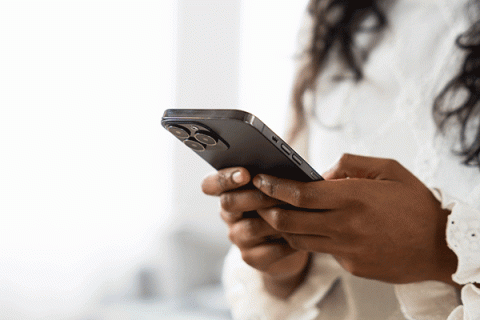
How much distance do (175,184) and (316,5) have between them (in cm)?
92

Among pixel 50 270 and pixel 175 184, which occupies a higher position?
pixel 175 184

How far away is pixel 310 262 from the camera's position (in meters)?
0.66

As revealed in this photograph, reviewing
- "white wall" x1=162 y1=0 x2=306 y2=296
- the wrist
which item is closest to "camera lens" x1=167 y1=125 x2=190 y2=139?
the wrist

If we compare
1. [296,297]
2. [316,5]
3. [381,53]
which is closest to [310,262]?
[296,297]

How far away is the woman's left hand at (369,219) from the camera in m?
0.39

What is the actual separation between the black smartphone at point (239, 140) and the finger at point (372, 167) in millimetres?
56

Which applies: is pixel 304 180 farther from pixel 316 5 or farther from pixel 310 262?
pixel 316 5

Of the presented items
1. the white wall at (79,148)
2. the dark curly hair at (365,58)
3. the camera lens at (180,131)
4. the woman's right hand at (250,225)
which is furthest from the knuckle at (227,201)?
the white wall at (79,148)

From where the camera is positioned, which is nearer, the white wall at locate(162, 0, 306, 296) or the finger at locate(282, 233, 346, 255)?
the finger at locate(282, 233, 346, 255)

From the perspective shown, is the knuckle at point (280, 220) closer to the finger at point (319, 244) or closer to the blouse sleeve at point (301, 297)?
the finger at point (319, 244)

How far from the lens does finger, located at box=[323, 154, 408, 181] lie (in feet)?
1.41

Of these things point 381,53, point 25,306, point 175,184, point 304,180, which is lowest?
point 25,306

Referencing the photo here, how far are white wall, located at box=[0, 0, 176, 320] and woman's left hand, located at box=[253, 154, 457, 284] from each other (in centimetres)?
78

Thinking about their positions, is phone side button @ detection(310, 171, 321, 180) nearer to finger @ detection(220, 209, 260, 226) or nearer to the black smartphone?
the black smartphone
